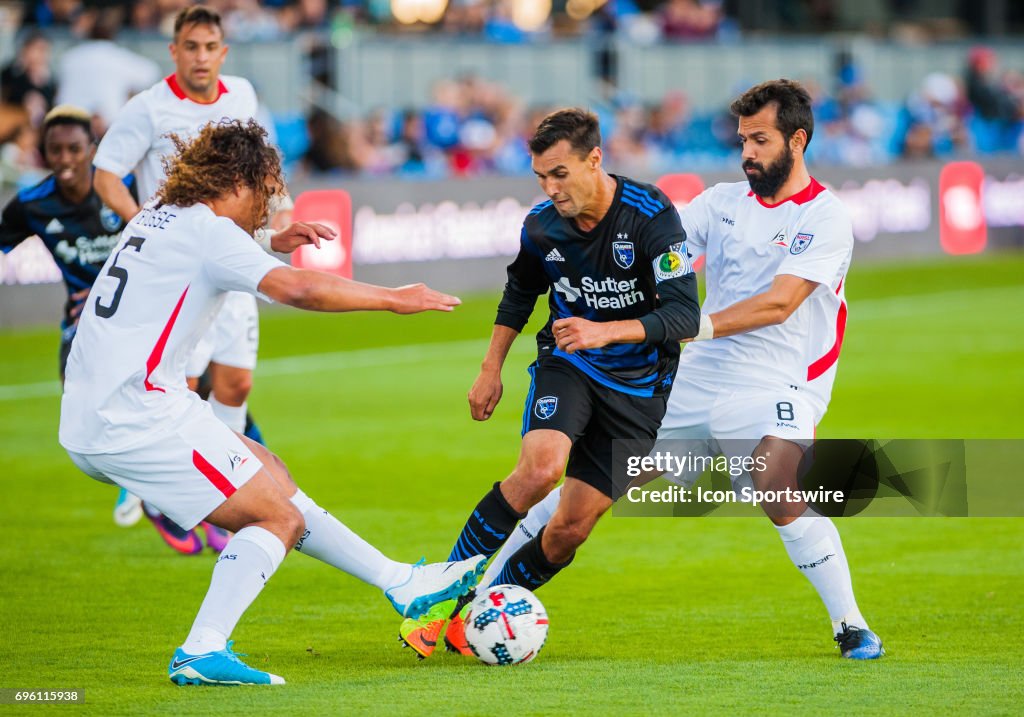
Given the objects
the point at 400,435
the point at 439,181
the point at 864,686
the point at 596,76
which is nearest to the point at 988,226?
the point at 596,76

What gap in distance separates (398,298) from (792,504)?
1801 millimetres

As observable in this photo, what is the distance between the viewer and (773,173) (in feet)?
21.2

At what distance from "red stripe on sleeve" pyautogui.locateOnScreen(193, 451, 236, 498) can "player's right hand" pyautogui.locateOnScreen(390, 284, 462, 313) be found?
0.86 meters

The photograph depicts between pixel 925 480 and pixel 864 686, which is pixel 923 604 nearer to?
pixel 864 686

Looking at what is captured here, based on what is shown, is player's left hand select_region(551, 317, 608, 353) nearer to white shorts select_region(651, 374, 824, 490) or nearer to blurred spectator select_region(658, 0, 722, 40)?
white shorts select_region(651, 374, 824, 490)

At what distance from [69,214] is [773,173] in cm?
406

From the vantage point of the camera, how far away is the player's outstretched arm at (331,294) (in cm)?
536

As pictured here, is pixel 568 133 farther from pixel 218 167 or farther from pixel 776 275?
pixel 218 167

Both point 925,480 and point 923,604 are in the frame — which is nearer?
point 923,604

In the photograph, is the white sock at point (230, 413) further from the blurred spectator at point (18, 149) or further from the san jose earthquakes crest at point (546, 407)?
the blurred spectator at point (18, 149)

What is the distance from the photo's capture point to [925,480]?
941 centimetres

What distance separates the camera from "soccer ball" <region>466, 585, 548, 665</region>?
592 centimetres

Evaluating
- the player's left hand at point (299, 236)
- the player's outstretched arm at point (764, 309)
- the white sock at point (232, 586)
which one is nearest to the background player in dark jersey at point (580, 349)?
the player's outstretched arm at point (764, 309)

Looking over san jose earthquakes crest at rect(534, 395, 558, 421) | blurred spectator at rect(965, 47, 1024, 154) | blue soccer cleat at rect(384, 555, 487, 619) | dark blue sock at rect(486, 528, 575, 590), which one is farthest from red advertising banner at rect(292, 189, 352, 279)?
blurred spectator at rect(965, 47, 1024, 154)
